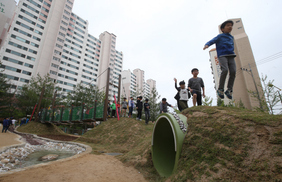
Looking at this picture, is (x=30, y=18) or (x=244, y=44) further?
(x=30, y=18)

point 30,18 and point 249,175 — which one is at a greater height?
point 30,18

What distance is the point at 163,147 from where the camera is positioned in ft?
13.2

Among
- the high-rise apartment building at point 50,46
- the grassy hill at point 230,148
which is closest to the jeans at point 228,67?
the grassy hill at point 230,148

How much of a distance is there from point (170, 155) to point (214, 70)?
5766cm

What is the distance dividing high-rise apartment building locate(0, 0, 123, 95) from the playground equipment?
34.8 m

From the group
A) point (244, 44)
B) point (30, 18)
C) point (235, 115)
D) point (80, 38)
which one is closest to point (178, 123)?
point (235, 115)

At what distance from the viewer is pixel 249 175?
179cm

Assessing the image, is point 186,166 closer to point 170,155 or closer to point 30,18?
point 170,155

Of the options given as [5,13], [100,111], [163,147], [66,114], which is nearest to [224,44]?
[163,147]

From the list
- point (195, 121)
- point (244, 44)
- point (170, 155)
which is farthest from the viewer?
point (244, 44)

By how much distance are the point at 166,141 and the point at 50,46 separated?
56.4m

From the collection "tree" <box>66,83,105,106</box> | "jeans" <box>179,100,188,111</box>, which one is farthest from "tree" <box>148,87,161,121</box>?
"jeans" <box>179,100,188,111</box>

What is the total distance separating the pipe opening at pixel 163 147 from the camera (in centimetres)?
364

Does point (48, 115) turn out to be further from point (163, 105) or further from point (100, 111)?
point (163, 105)
